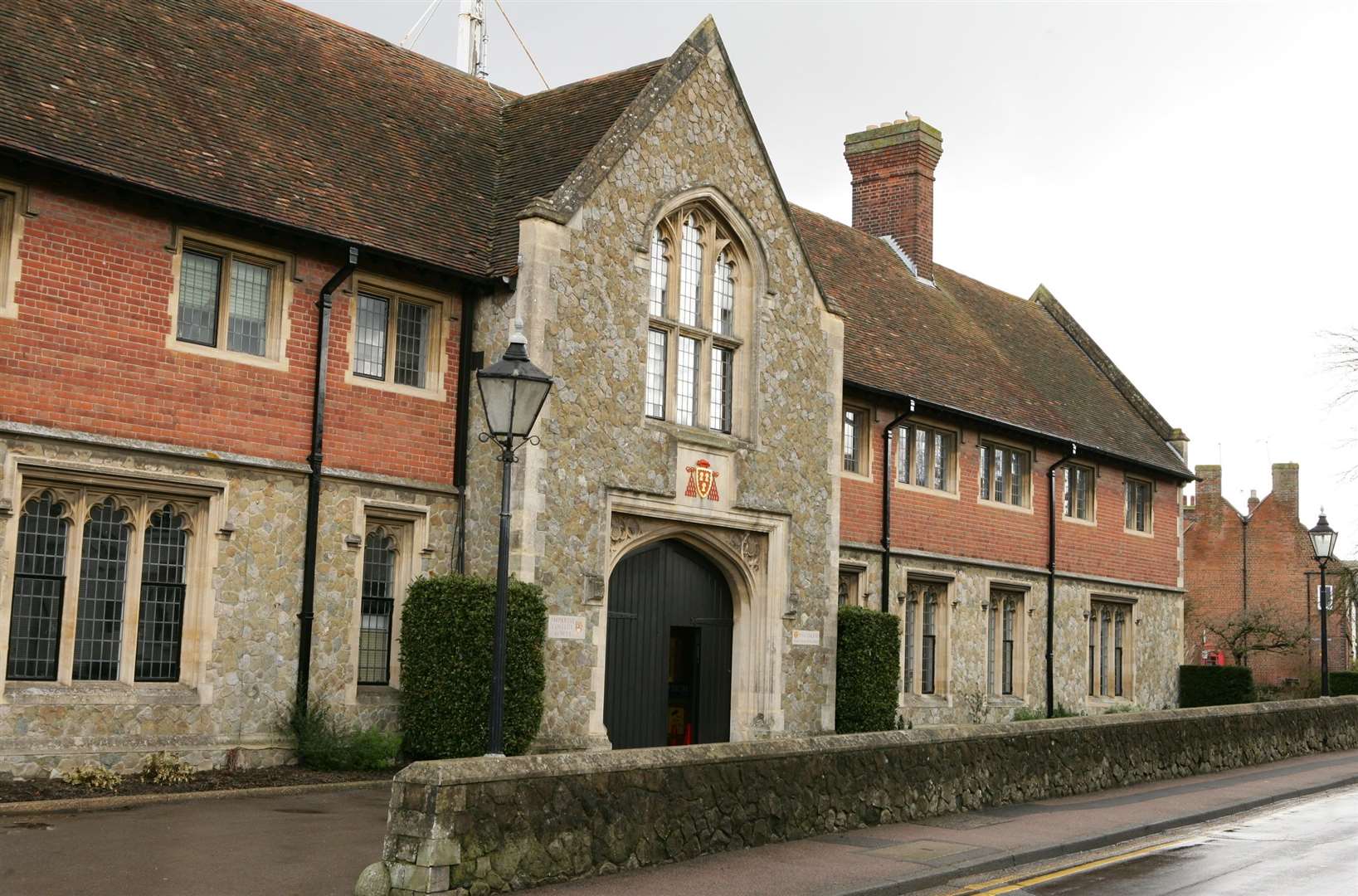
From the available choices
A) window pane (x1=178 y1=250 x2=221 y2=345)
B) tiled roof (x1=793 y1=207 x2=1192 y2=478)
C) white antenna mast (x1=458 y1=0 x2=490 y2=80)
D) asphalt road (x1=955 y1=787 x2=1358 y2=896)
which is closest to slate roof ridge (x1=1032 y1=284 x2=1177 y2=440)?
tiled roof (x1=793 y1=207 x2=1192 y2=478)

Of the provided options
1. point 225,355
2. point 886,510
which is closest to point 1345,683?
point 886,510

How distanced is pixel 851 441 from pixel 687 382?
549cm

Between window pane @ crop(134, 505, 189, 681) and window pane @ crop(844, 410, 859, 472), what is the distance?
451 inches

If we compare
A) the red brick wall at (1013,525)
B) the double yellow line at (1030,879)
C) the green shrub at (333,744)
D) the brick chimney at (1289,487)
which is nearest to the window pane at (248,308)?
the green shrub at (333,744)

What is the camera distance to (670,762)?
11.0m

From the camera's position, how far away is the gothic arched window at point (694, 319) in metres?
18.2

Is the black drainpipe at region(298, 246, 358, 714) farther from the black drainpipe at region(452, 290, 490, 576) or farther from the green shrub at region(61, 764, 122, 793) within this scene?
the green shrub at region(61, 764, 122, 793)

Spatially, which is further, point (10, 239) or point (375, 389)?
point (375, 389)

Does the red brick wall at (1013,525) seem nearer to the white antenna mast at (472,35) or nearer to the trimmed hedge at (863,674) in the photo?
the trimmed hedge at (863,674)

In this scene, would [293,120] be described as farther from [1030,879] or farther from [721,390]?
[1030,879]

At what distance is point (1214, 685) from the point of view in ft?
104

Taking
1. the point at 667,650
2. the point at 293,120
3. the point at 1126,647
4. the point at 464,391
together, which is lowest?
the point at 667,650

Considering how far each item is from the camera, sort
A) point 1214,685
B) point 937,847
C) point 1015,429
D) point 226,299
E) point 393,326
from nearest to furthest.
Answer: point 937,847 → point 226,299 → point 393,326 → point 1015,429 → point 1214,685

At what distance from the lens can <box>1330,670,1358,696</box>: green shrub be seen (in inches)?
1431
